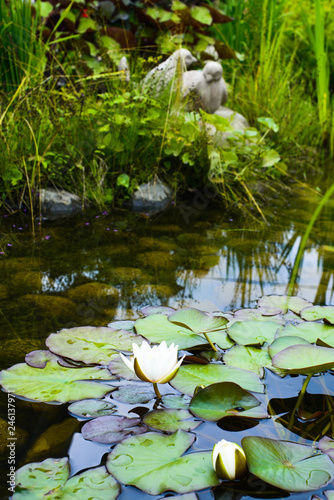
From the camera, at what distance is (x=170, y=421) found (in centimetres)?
107

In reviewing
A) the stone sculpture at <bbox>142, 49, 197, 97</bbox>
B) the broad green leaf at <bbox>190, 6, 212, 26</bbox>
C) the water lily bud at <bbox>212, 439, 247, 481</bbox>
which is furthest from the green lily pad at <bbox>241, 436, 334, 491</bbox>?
the broad green leaf at <bbox>190, 6, 212, 26</bbox>

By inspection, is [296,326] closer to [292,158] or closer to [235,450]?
[235,450]

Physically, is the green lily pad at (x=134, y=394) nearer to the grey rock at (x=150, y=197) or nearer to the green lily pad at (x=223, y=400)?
the green lily pad at (x=223, y=400)

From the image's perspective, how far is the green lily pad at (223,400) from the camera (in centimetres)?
110

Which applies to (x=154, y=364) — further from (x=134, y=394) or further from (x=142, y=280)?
(x=142, y=280)

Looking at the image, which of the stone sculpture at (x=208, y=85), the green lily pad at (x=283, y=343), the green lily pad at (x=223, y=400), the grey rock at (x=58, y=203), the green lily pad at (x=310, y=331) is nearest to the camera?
the green lily pad at (x=223, y=400)

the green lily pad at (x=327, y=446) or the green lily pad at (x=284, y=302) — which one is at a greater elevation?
the green lily pad at (x=327, y=446)

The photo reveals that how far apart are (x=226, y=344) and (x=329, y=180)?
295 cm

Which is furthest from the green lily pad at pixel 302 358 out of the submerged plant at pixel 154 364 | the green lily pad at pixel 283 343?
the submerged plant at pixel 154 364

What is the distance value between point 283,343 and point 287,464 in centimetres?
43

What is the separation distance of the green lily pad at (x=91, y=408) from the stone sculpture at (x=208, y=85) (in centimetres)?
277

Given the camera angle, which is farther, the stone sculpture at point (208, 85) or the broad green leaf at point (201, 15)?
the broad green leaf at point (201, 15)

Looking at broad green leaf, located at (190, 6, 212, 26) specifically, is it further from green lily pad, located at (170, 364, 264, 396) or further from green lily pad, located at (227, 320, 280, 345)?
green lily pad, located at (170, 364, 264, 396)

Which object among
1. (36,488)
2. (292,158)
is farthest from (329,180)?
(36,488)
